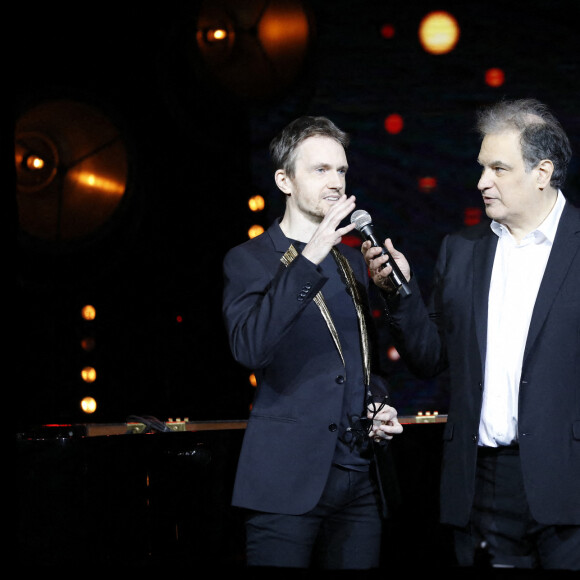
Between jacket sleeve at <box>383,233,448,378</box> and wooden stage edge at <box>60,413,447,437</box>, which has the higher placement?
jacket sleeve at <box>383,233,448,378</box>

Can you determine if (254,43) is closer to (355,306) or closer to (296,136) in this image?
(296,136)

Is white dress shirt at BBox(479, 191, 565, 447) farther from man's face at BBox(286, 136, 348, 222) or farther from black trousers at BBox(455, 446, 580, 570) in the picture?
man's face at BBox(286, 136, 348, 222)

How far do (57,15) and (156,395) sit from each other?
5.46 ft

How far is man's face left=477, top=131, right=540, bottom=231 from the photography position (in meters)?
2.45

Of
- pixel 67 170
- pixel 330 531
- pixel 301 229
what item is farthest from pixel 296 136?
pixel 67 170

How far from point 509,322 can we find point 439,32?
6.90 feet

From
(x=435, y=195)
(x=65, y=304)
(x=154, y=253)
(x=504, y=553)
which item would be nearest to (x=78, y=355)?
(x=65, y=304)

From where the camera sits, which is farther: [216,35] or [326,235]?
[216,35]

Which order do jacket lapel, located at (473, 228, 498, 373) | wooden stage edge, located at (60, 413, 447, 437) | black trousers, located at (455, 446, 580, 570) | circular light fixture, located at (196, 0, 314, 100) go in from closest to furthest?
black trousers, located at (455, 446, 580, 570) < jacket lapel, located at (473, 228, 498, 373) < wooden stage edge, located at (60, 413, 447, 437) < circular light fixture, located at (196, 0, 314, 100)

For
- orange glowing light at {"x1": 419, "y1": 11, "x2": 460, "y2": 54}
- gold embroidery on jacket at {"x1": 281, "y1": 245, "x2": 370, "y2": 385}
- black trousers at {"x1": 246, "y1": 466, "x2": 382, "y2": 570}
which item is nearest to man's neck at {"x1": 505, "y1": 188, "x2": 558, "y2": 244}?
gold embroidery on jacket at {"x1": 281, "y1": 245, "x2": 370, "y2": 385}

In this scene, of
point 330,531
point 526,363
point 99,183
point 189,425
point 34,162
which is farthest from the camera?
point 99,183

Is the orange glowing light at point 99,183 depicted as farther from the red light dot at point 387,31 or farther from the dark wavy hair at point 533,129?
the dark wavy hair at point 533,129

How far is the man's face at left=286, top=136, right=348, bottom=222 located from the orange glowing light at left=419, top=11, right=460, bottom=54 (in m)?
1.70

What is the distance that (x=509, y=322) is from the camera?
2.38 metres
